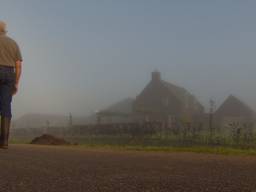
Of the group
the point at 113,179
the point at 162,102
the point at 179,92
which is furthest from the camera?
the point at 179,92

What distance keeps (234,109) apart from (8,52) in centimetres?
4142

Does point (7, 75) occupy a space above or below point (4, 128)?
above

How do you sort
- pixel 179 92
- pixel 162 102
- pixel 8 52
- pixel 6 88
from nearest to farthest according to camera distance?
1. pixel 6 88
2. pixel 8 52
3. pixel 162 102
4. pixel 179 92

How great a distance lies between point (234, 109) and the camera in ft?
151

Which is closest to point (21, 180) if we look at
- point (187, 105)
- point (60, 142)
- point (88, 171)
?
point (88, 171)

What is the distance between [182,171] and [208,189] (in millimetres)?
1236

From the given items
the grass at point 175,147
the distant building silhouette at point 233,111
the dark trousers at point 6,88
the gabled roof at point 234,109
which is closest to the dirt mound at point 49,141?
the grass at point 175,147

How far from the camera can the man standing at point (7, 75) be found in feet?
21.3

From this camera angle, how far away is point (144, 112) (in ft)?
147

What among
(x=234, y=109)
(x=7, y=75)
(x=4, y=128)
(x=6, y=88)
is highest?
(x=234, y=109)

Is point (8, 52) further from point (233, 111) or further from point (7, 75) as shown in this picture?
point (233, 111)

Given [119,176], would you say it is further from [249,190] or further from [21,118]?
[21,118]

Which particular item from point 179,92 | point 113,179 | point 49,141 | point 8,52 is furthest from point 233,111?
point 113,179

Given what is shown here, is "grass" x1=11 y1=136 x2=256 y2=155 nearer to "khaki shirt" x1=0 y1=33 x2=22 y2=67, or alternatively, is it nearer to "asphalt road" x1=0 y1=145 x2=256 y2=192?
"khaki shirt" x1=0 y1=33 x2=22 y2=67
